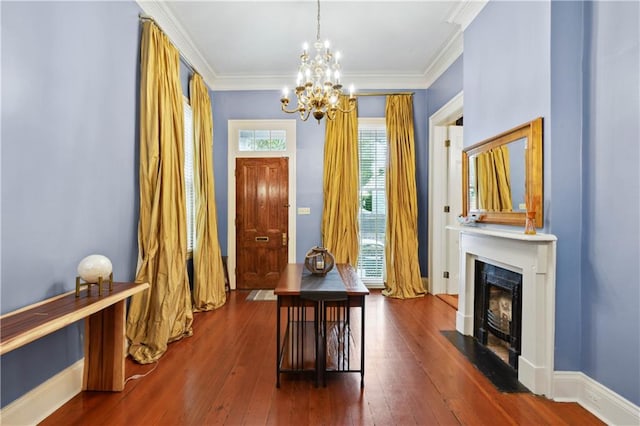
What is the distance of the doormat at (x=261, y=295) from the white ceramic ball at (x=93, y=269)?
249 centimetres

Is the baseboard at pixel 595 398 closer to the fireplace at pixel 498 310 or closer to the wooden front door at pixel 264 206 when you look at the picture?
the fireplace at pixel 498 310

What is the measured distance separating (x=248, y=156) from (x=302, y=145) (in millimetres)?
850

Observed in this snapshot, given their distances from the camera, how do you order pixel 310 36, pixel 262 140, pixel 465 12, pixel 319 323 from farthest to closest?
pixel 262 140 < pixel 310 36 < pixel 465 12 < pixel 319 323

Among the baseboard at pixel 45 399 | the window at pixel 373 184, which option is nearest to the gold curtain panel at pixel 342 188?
the window at pixel 373 184

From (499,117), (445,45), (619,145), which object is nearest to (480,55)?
(499,117)

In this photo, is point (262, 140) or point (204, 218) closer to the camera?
point (204, 218)

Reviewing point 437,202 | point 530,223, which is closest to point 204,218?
point 437,202

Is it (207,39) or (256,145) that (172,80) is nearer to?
(207,39)

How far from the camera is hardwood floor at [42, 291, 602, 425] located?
6.12ft

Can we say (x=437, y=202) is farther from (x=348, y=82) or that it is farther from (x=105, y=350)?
(x=105, y=350)

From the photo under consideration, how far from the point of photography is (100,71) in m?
2.32

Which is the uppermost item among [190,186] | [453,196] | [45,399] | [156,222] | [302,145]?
[302,145]

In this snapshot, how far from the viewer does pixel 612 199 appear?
1.87 meters

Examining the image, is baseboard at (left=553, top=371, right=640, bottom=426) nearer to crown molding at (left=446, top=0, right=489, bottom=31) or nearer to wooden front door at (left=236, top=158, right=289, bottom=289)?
crown molding at (left=446, top=0, right=489, bottom=31)
